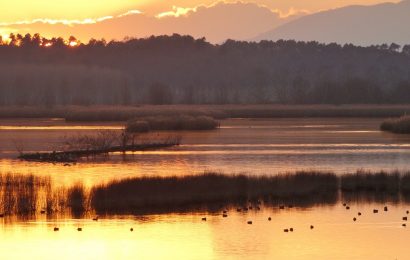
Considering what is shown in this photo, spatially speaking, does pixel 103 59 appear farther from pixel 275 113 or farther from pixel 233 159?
pixel 233 159

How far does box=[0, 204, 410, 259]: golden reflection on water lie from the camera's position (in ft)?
77.5

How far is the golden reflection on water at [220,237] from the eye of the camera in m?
23.6

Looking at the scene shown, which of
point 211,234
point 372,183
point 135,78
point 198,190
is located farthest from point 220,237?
point 135,78

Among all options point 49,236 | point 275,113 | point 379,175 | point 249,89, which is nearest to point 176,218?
point 49,236

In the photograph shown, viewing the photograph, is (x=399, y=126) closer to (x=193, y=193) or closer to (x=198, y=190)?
(x=198, y=190)

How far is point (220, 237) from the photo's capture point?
25.5 meters

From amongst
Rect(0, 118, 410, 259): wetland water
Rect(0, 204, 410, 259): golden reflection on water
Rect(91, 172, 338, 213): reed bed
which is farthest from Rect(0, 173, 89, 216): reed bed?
Rect(0, 204, 410, 259): golden reflection on water

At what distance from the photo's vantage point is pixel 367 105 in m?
144

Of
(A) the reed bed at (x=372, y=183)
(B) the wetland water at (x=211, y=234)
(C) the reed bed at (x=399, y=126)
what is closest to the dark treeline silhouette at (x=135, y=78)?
(C) the reed bed at (x=399, y=126)

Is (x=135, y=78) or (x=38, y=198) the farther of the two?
(x=135, y=78)

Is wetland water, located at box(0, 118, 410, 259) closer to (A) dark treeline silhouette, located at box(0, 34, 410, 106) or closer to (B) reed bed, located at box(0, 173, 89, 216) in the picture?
(B) reed bed, located at box(0, 173, 89, 216)

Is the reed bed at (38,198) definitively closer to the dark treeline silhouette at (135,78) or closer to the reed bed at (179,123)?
the reed bed at (179,123)

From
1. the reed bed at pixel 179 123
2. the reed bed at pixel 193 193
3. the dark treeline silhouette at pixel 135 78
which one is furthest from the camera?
the dark treeline silhouette at pixel 135 78

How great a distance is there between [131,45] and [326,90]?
190 feet
